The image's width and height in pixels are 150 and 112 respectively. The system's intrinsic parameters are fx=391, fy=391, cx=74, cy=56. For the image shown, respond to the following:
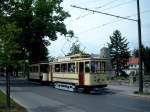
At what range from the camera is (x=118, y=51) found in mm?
108875

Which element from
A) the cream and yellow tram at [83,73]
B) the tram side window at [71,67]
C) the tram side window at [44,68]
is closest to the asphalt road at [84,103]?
the cream and yellow tram at [83,73]

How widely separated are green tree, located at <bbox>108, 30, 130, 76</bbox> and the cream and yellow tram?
67.1 metres

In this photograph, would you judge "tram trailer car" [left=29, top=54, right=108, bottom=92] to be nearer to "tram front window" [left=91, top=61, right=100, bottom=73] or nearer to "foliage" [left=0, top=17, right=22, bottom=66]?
"tram front window" [left=91, top=61, right=100, bottom=73]

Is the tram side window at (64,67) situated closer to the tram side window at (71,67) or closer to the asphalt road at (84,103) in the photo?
the tram side window at (71,67)

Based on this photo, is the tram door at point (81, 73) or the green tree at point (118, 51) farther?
the green tree at point (118, 51)

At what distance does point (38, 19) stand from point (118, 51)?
183 ft

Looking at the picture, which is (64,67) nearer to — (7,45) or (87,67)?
(87,67)

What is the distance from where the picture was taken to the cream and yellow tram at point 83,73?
32.6 meters

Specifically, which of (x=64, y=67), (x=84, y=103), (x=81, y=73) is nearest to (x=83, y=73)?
(x=81, y=73)

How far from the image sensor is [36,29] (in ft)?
190

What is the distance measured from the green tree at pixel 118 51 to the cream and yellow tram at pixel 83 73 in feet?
220

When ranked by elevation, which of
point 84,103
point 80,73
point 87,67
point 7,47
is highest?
point 7,47

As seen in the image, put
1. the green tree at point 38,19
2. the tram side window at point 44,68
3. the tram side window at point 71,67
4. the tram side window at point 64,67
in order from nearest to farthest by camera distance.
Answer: the tram side window at point 71,67 → the tram side window at point 64,67 → the tram side window at point 44,68 → the green tree at point 38,19

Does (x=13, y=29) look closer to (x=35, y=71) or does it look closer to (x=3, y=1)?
(x=35, y=71)
